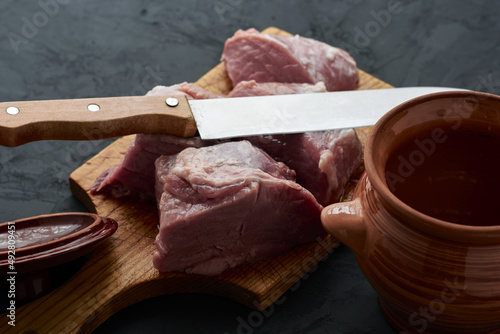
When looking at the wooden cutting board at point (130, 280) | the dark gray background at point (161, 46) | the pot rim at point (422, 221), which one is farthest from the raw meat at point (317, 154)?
the dark gray background at point (161, 46)

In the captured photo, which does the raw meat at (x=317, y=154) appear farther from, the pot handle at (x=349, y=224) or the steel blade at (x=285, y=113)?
the pot handle at (x=349, y=224)

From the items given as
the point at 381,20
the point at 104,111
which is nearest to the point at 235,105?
the point at 104,111

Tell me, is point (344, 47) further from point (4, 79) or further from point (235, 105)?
point (4, 79)

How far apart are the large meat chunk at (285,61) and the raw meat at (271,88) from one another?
10 cm

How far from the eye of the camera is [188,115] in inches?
75.5

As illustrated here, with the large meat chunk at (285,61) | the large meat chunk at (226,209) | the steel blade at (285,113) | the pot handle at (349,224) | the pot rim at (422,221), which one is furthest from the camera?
the large meat chunk at (285,61)

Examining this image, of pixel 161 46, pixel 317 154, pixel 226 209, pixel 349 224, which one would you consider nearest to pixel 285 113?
pixel 317 154

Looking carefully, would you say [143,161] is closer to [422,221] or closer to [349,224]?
[349,224]

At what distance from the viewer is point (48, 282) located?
5.84 feet

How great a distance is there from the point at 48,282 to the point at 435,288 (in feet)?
3.28

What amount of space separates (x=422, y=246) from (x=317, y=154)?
58cm

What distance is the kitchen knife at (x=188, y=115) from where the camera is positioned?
5.84 feet

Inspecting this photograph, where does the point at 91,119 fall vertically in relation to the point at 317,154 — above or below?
above

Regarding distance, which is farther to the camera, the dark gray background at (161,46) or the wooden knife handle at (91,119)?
the dark gray background at (161,46)
